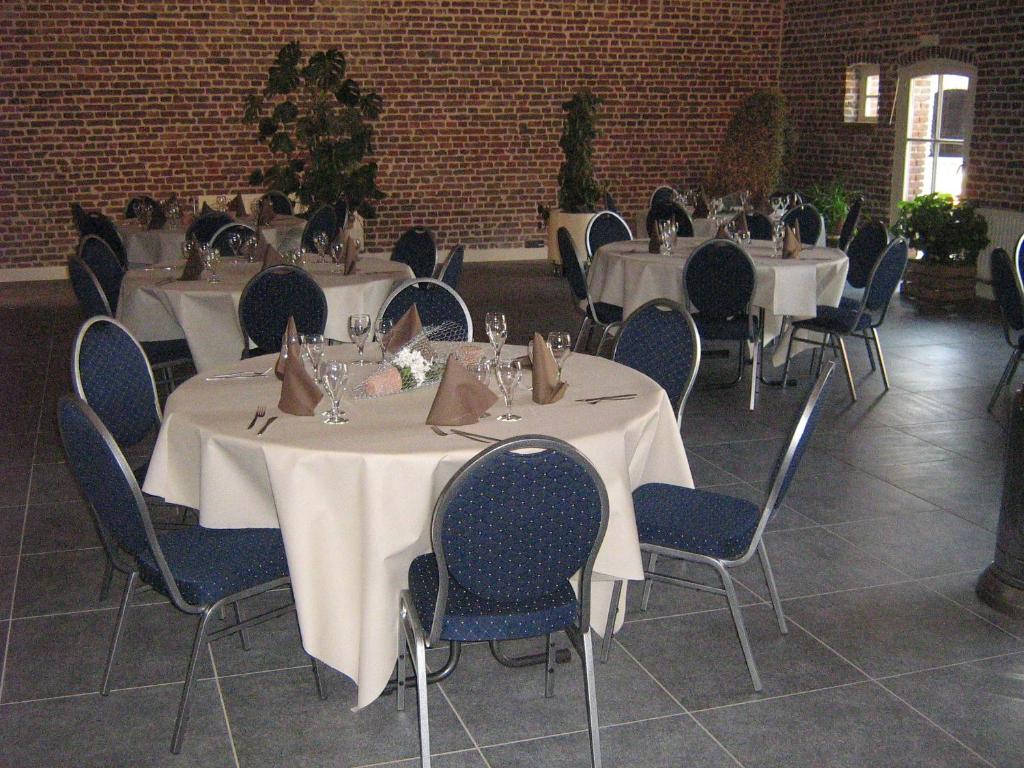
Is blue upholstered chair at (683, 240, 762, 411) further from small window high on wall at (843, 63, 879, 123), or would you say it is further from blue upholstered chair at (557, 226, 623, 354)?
small window high on wall at (843, 63, 879, 123)

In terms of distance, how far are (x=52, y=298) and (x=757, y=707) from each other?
8.59 m

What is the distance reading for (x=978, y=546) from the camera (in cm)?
411

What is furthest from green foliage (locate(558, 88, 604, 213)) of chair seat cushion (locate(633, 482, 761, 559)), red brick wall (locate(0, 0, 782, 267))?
chair seat cushion (locate(633, 482, 761, 559))

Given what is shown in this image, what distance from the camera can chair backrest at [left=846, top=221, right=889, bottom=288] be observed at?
6953 millimetres

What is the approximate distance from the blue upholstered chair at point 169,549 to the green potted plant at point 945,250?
723 centimetres

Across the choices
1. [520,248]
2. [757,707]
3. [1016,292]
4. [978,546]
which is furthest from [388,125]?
[757,707]

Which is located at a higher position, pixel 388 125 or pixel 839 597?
pixel 388 125

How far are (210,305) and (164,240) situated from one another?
284 cm

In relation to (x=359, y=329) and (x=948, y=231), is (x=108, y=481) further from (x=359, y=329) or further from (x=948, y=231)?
(x=948, y=231)

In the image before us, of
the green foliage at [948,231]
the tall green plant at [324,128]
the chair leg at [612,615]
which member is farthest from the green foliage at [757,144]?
the chair leg at [612,615]

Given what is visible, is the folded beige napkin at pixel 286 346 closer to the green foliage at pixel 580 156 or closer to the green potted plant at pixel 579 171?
the green potted plant at pixel 579 171

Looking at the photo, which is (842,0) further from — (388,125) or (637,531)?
(637,531)

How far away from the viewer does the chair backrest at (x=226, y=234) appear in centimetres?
700

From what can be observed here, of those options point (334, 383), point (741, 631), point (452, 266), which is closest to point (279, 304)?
point (452, 266)
